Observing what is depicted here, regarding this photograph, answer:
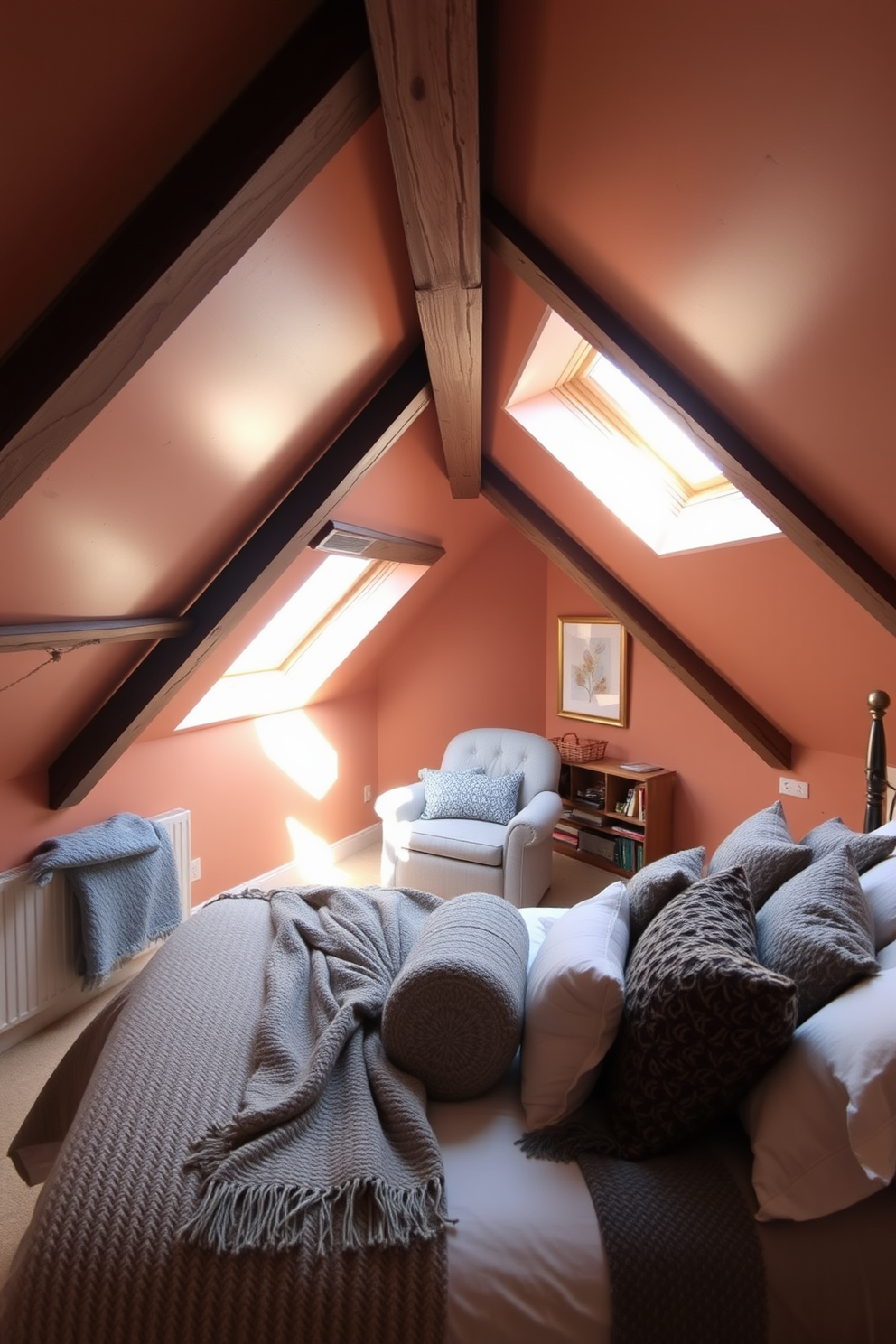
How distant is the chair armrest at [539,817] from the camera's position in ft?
11.9

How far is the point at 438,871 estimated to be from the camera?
3.74 metres

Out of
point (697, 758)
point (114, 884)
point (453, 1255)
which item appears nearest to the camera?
point (453, 1255)

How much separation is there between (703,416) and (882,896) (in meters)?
1.24

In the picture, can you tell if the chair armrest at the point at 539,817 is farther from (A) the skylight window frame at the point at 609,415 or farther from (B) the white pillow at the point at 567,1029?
(B) the white pillow at the point at 567,1029

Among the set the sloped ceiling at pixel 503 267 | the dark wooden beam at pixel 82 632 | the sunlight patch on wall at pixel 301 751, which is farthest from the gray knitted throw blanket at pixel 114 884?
the sunlight patch on wall at pixel 301 751

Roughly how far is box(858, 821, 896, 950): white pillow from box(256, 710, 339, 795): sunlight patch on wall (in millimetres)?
3056

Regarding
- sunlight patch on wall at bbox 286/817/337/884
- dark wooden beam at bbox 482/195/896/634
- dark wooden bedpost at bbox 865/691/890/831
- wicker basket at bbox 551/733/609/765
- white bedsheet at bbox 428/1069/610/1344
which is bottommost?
sunlight patch on wall at bbox 286/817/337/884

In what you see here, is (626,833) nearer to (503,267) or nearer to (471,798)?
(471,798)

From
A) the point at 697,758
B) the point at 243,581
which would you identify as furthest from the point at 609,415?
the point at 697,758

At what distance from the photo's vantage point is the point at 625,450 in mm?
3020

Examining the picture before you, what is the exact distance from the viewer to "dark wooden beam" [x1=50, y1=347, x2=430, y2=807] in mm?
2498

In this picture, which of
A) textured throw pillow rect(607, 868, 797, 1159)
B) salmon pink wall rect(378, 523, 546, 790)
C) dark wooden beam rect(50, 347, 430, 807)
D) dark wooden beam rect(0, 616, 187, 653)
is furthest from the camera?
salmon pink wall rect(378, 523, 546, 790)

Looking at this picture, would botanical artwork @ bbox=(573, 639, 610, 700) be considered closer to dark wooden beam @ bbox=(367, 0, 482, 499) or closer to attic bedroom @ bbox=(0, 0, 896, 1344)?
attic bedroom @ bbox=(0, 0, 896, 1344)

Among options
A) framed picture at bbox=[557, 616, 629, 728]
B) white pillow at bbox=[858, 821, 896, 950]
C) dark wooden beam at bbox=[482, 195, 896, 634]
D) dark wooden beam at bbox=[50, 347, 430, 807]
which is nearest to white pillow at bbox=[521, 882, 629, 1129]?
white pillow at bbox=[858, 821, 896, 950]
